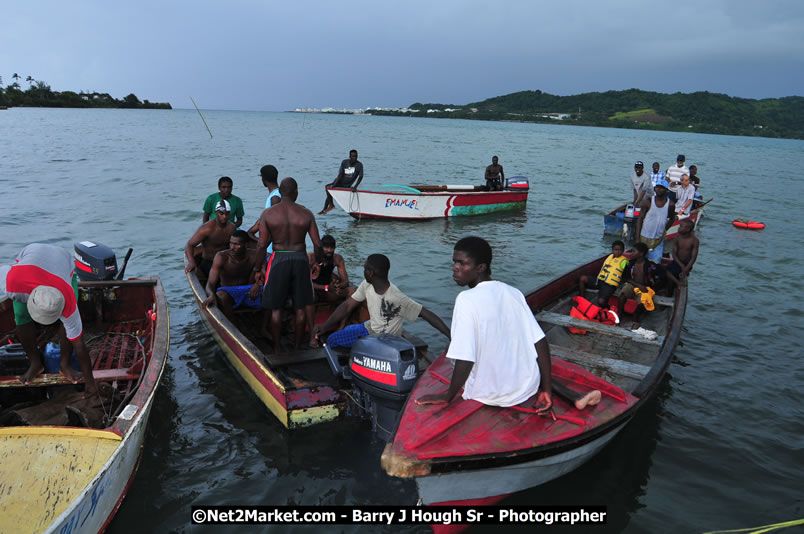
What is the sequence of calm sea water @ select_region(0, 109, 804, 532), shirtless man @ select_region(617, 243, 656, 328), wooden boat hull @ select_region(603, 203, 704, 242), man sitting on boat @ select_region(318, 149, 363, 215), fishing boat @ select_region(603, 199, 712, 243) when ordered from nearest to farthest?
calm sea water @ select_region(0, 109, 804, 532), shirtless man @ select_region(617, 243, 656, 328), fishing boat @ select_region(603, 199, 712, 243), wooden boat hull @ select_region(603, 203, 704, 242), man sitting on boat @ select_region(318, 149, 363, 215)

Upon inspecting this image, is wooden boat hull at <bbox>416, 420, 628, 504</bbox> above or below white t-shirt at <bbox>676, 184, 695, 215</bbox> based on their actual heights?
below

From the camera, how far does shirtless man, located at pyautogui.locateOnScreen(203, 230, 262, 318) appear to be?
256 inches

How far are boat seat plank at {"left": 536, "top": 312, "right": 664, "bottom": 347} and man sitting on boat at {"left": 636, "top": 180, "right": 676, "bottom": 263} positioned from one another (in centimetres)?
310

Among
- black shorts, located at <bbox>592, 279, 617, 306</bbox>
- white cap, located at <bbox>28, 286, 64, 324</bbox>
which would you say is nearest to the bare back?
white cap, located at <bbox>28, 286, 64, 324</bbox>

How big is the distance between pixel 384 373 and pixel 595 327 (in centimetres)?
351

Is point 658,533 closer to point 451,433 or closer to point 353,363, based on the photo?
point 451,433

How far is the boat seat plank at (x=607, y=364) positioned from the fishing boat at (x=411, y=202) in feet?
34.5

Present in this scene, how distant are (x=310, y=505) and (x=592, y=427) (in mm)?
2399

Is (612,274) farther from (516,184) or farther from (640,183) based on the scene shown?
(516,184)

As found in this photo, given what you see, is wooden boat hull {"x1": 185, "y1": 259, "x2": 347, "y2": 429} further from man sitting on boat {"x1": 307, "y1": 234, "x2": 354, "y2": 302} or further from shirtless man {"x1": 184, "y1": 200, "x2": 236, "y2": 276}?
shirtless man {"x1": 184, "y1": 200, "x2": 236, "y2": 276}

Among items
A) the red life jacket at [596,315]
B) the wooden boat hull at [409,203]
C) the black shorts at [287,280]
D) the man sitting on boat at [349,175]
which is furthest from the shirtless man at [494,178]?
the black shorts at [287,280]

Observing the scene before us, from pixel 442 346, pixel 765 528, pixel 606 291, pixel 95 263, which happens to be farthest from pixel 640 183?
pixel 95 263

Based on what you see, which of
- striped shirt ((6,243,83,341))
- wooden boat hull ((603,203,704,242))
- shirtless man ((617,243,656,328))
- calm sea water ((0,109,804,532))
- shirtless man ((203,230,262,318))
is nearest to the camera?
striped shirt ((6,243,83,341))

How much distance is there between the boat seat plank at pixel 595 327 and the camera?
6229 mm
